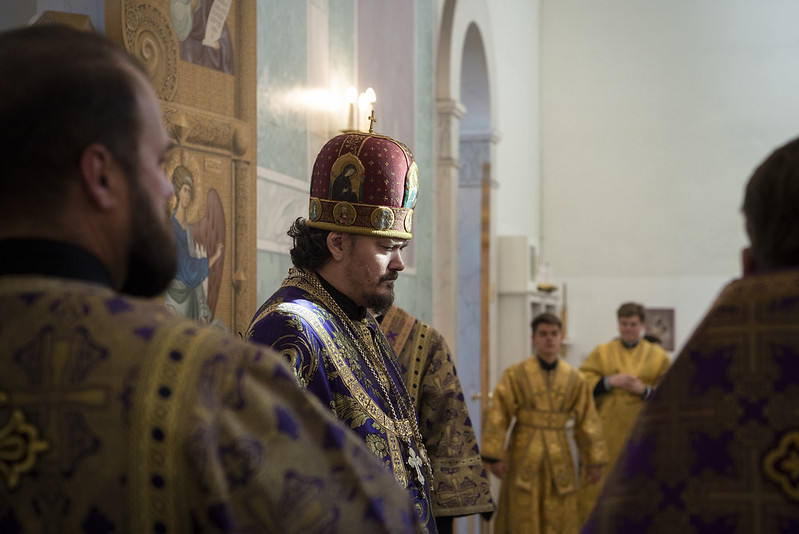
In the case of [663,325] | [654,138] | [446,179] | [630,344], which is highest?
[654,138]

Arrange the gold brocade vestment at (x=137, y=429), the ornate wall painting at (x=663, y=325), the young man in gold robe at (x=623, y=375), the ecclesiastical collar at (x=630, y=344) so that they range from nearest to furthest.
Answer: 1. the gold brocade vestment at (x=137, y=429)
2. the young man in gold robe at (x=623, y=375)
3. the ecclesiastical collar at (x=630, y=344)
4. the ornate wall painting at (x=663, y=325)

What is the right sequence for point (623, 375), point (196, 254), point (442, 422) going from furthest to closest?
point (623, 375)
point (442, 422)
point (196, 254)

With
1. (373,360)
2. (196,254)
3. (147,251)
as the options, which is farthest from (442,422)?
(147,251)

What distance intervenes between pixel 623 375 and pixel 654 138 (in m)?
5.51

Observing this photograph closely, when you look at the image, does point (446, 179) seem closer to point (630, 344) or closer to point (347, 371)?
point (630, 344)

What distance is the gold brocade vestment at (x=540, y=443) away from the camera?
8359 millimetres

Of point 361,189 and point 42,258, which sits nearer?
point 42,258

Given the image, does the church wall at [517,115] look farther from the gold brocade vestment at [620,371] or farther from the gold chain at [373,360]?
the gold chain at [373,360]

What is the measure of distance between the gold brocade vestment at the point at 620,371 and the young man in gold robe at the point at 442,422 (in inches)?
221

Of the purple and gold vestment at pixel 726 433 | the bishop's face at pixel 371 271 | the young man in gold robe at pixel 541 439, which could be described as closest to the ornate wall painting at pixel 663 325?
the young man in gold robe at pixel 541 439

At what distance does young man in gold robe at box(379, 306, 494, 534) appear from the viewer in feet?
13.3

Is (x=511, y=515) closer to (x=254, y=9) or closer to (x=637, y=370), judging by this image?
(x=637, y=370)

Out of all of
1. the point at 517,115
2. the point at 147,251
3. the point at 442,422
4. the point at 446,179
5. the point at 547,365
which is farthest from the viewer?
the point at 517,115

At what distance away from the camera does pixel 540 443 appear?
27.5 ft
